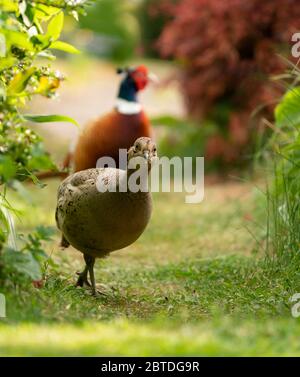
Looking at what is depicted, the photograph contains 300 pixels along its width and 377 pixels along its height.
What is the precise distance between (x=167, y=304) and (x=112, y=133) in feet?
8.05

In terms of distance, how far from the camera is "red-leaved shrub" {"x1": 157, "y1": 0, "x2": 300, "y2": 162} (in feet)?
28.3

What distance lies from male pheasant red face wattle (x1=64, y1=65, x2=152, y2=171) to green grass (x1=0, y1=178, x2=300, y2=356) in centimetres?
74

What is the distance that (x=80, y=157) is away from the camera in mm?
6098

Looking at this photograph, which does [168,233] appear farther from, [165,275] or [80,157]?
[165,275]

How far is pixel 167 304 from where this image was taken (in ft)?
13.1

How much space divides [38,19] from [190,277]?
5.65 ft

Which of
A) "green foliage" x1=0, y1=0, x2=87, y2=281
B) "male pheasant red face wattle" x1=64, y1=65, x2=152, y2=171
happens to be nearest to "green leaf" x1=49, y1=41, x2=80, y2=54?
"green foliage" x1=0, y1=0, x2=87, y2=281

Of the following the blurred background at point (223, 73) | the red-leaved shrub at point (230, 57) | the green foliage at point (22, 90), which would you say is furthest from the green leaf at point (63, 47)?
the red-leaved shrub at point (230, 57)

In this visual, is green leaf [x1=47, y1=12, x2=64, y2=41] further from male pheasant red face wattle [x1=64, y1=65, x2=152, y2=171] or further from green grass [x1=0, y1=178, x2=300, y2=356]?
male pheasant red face wattle [x1=64, y1=65, x2=152, y2=171]

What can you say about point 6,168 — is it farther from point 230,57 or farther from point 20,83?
point 230,57

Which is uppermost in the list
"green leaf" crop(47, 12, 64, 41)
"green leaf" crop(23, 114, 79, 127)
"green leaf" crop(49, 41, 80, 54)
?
"green leaf" crop(47, 12, 64, 41)

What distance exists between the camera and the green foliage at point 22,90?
3.27 m

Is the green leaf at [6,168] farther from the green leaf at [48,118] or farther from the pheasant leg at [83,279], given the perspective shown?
the pheasant leg at [83,279]

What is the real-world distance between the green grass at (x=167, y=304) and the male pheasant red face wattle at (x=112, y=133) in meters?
0.74
